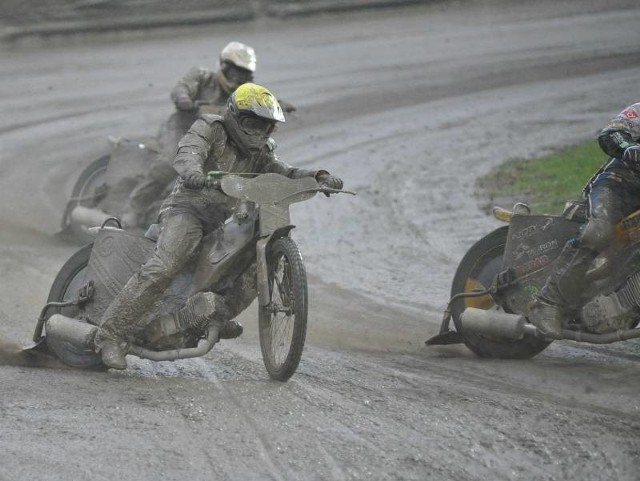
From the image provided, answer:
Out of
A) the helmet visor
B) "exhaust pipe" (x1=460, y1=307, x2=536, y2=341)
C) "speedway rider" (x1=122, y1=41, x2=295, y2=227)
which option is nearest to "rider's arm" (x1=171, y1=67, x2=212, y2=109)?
"speedway rider" (x1=122, y1=41, x2=295, y2=227)

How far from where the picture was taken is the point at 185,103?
12016 millimetres

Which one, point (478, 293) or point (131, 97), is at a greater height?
point (131, 97)

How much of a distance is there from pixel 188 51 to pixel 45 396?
13214 mm

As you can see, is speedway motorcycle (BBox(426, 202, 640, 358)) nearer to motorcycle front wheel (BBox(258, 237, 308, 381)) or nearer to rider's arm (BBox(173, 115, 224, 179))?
motorcycle front wheel (BBox(258, 237, 308, 381))

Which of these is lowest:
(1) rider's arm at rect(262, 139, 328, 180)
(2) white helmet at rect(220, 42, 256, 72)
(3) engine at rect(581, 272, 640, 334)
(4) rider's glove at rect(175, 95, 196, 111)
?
(3) engine at rect(581, 272, 640, 334)

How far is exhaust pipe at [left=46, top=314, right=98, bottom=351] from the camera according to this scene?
26.2 feet

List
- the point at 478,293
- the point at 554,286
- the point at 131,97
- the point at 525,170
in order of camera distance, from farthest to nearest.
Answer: the point at 131,97, the point at 525,170, the point at 478,293, the point at 554,286

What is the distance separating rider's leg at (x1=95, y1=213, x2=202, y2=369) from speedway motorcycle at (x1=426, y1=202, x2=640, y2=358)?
6.34 ft

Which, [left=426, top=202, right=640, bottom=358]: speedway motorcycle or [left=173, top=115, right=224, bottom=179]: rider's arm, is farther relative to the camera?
[left=426, top=202, right=640, bottom=358]: speedway motorcycle

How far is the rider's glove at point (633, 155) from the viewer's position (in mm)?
7492

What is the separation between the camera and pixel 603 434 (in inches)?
250

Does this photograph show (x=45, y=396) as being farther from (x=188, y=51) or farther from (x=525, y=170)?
(x=188, y=51)

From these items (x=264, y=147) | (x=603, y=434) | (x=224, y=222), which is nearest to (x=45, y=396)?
(x=224, y=222)

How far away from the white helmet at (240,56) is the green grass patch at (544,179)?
320 centimetres
